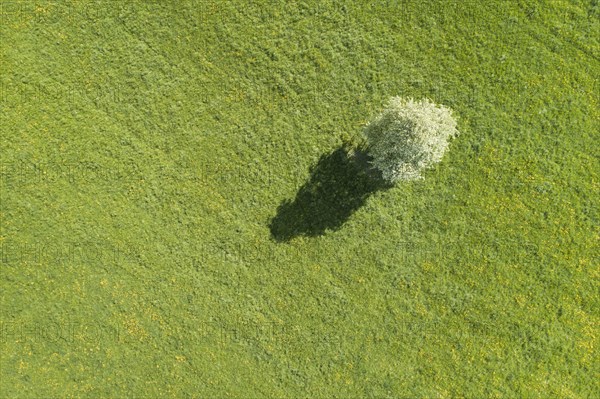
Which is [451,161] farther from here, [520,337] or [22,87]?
[22,87]

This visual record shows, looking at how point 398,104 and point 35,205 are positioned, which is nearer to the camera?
point 398,104

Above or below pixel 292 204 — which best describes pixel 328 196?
above

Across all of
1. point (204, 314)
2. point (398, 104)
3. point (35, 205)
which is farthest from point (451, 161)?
point (35, 205)
